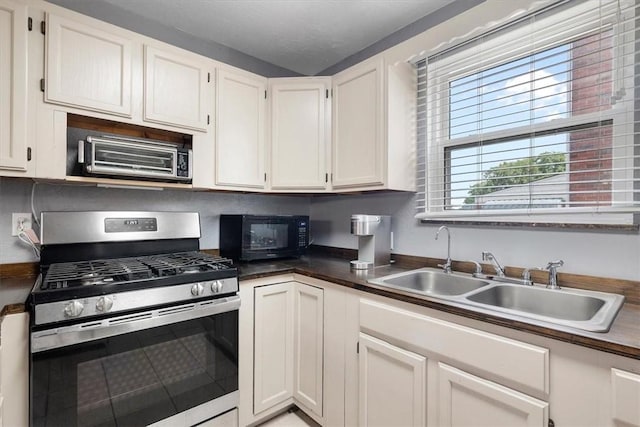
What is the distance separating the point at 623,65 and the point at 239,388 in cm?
235

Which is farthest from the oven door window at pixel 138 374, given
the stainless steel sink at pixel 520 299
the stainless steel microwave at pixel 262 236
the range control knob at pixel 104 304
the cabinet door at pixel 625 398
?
the cabinet door at pixel 625 398

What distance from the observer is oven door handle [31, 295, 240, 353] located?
3.78ft

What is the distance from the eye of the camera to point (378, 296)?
4.76ft

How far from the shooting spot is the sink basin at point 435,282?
1.60 meters

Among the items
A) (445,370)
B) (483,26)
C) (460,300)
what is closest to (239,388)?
(445,370)

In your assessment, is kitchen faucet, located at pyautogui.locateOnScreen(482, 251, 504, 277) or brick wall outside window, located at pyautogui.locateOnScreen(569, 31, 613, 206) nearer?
brick wall outside window, located at pyautogui.locateOnScreen(569, 31, 613, 206)

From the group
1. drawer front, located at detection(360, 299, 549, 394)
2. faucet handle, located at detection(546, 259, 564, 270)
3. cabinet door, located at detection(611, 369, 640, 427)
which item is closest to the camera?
cabinet door, located at detection(611, 369, 640, 427)

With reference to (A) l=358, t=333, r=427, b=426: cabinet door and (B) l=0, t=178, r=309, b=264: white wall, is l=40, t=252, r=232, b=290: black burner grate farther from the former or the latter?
(A) l=358, t=333, r=427, b=426: cabinet door

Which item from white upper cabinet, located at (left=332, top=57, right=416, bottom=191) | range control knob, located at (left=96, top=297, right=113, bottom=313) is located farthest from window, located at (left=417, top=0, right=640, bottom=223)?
range control knob, located at (left=96, top=297, right=113, bottom=313)

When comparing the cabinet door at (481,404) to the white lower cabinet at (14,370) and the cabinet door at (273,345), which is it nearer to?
the cabinet door at (273,345)

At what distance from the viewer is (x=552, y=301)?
4.48 feet

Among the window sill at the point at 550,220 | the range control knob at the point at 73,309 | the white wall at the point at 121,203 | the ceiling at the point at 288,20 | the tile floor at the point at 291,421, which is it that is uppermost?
the ceiling at the point at 288,20

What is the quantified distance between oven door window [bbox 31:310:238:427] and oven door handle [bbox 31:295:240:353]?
0.09 ft

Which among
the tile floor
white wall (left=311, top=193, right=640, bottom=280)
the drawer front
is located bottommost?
the tile floor
